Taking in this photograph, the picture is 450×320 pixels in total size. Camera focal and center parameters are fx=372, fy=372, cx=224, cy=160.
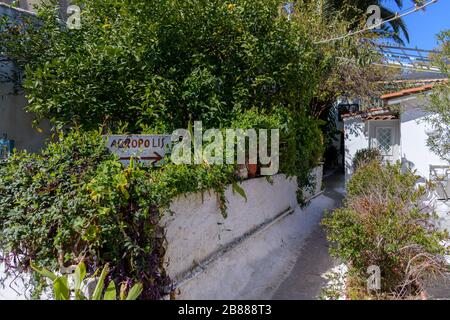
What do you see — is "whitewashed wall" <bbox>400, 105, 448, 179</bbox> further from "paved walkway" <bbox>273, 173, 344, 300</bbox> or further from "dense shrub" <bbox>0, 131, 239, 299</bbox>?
"dense shrub" <bbox>0, 131, 239, 299</bbox>

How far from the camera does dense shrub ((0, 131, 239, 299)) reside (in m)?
3.86

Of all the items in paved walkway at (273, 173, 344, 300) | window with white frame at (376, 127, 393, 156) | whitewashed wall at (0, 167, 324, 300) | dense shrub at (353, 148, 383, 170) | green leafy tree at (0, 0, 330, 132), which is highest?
green leafy tree at (0, 0, 330, 132)

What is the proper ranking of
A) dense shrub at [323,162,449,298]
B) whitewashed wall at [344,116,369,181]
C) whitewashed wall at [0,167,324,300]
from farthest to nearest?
1. whitewashed wall at [344,116,369,181]
2. dense shrub at [323,162,449,298]
3. whitewashed wall at [0,167,324,300]

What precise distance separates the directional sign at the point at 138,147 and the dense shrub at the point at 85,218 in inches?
11.3

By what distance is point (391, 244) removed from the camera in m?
5.38

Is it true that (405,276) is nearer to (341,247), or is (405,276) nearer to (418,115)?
(341,247)

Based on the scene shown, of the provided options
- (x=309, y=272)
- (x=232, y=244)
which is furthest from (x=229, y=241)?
(x=309, y=272)

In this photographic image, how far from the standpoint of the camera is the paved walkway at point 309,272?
21.0ft

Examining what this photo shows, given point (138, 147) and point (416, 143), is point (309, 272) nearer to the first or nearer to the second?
point (138, 147)

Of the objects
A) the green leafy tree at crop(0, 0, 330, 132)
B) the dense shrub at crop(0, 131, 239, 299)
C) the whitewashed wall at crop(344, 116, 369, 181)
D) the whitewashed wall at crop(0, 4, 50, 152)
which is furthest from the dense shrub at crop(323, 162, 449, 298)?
the whitewashed wall at crop(344, 116, 369, 181)

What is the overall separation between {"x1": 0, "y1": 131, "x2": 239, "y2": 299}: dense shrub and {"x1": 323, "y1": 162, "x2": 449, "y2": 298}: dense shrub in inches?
113
